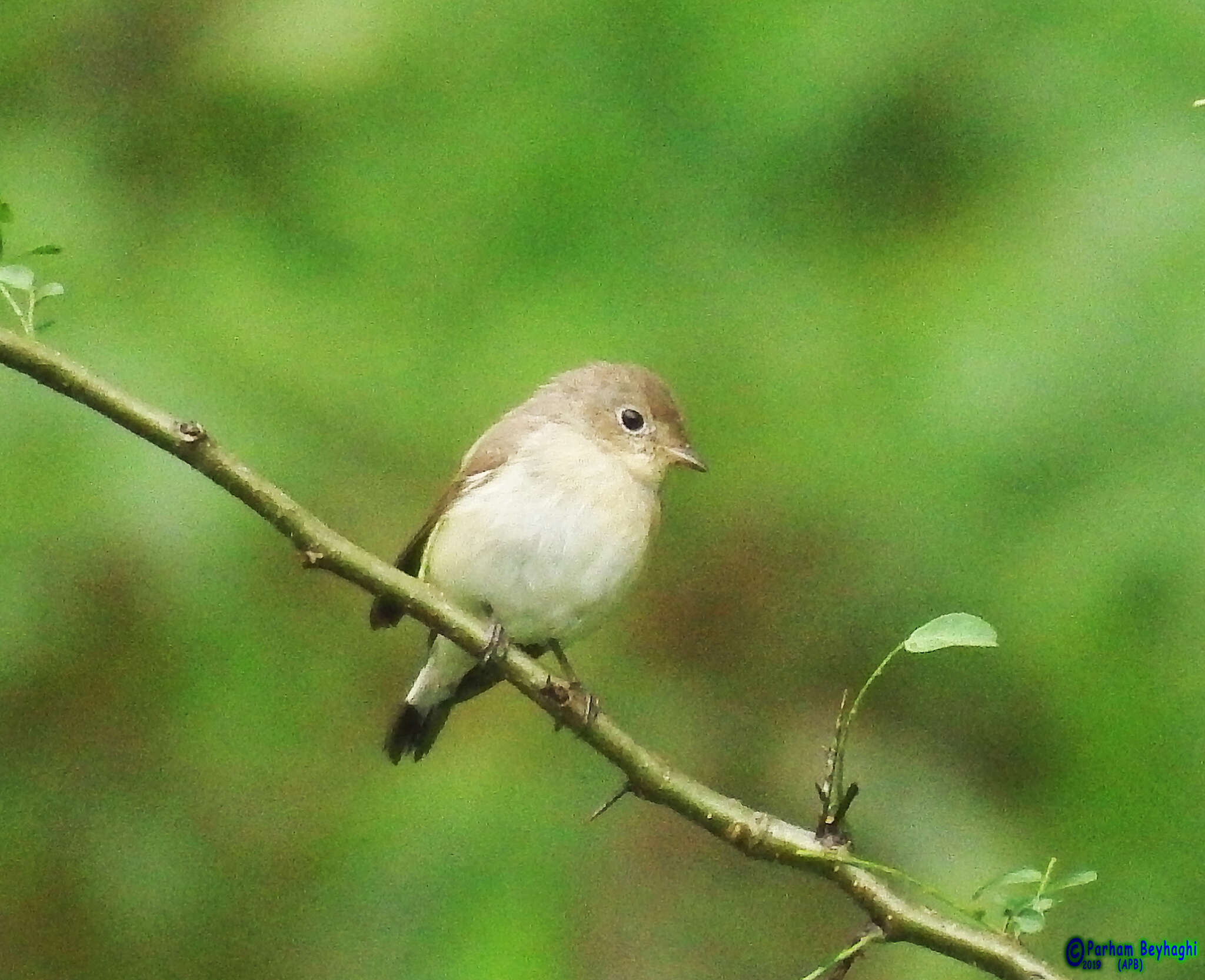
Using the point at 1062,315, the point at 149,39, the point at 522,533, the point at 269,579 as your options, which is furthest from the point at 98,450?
the point at 1062,315

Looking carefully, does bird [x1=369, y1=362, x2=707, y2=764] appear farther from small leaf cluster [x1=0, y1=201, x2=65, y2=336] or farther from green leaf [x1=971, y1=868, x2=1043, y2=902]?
small leaf cluster [x1=0, y1=201, x2=65, y2=336]

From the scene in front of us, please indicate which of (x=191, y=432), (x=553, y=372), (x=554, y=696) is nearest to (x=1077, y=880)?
(x=554, y=696)

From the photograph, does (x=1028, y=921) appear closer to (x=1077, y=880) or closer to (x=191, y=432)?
(x=1077, y=880)

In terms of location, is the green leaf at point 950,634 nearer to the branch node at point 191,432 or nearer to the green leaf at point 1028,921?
the green leaf at point 1028,921

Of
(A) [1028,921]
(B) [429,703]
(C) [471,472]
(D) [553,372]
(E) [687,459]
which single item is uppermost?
(D) [553,372]

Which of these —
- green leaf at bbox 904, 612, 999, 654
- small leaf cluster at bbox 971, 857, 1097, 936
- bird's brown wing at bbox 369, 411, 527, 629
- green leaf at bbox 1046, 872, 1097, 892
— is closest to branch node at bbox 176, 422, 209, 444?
green leaf at bbox 904, 612, 999, 654

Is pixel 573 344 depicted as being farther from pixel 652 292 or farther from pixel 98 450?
pixel 98 450
